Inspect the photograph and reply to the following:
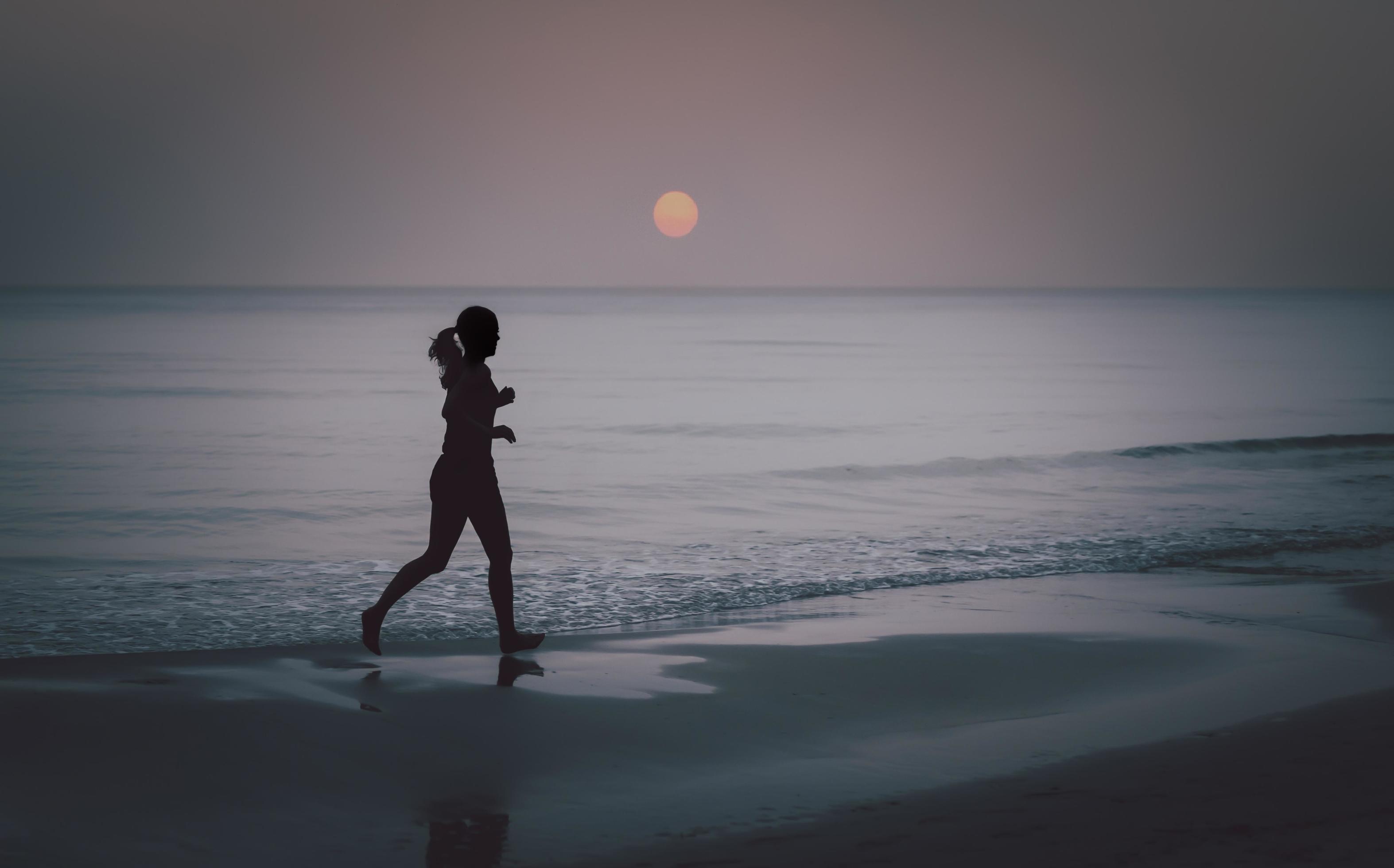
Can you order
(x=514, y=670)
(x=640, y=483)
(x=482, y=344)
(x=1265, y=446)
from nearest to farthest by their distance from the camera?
1. (x=482, y=344)
2. (x=514, y=670)
3. (x=640, y=483)
4. (x=1265, y=446)

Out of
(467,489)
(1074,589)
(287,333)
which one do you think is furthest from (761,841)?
(287,333)

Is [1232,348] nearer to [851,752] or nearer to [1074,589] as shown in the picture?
[1074,589]

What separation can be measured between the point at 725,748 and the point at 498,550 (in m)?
1.75

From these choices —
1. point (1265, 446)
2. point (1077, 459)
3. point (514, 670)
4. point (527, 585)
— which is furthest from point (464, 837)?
point (1265, 446)

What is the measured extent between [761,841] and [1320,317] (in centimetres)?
9746

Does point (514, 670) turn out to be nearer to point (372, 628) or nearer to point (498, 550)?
point (498, 550)

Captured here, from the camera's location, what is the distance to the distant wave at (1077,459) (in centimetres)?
1571

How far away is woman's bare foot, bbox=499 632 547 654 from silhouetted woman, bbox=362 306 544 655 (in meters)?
0.43

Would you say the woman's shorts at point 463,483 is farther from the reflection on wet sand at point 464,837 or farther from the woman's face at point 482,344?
the reflection on wet sand at point 464,837

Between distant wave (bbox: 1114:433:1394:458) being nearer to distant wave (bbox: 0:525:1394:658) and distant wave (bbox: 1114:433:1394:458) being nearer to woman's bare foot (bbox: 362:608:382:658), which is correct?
distant wave (bbox: 0:525:1394:658)

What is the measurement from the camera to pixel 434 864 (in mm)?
3660

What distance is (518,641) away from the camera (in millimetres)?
6379

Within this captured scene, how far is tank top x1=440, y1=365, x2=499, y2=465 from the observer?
19.0ft

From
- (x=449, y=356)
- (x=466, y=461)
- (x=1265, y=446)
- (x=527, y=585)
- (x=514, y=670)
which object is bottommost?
(x=514, y=670)
